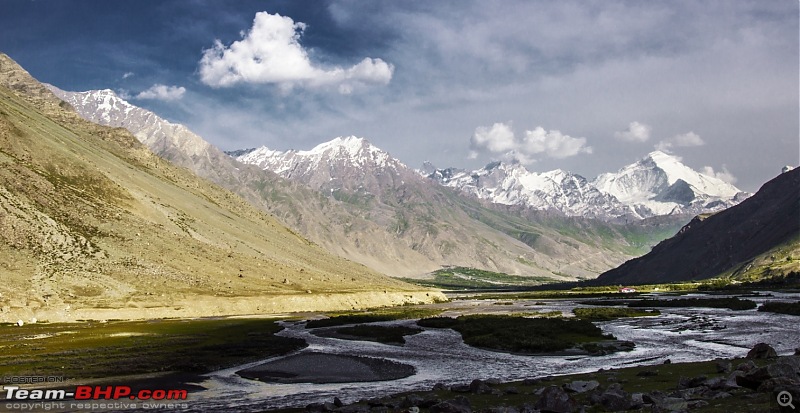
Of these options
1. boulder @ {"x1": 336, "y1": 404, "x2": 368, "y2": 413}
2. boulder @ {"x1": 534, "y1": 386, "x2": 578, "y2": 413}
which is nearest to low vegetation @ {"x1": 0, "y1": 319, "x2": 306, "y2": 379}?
boulder @ {"x1": 336, "y1": 404, "x2": 368, "y2": 413}

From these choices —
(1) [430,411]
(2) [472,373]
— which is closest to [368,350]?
(2) [472,373]

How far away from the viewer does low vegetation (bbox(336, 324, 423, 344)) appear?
8182 cm

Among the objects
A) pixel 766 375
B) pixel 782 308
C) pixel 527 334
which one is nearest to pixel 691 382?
pixel 766 375

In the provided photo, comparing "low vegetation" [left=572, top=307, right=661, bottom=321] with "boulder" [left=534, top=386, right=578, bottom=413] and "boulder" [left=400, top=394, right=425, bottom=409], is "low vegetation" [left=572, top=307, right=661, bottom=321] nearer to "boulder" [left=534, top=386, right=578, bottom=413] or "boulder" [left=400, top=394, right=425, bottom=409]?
"boulder" [left=400, top=394, right=425, bottom=409]

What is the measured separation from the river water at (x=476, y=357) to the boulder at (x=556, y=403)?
50.7 feet

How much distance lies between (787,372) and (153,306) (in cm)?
12153

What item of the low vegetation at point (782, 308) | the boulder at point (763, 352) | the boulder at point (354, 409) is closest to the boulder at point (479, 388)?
the boulder at point (354, 409)

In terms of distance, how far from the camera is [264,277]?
17288 centimetres

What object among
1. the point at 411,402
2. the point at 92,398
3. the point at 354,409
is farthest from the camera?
the point at 92,398

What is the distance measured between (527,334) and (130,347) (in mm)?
50474

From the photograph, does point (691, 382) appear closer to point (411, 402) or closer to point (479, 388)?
point (479, 388)

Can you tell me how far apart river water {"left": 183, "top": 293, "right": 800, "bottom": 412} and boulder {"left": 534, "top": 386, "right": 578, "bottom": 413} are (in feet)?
50.7

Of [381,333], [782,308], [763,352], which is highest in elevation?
[763,352]

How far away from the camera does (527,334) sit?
251ft
